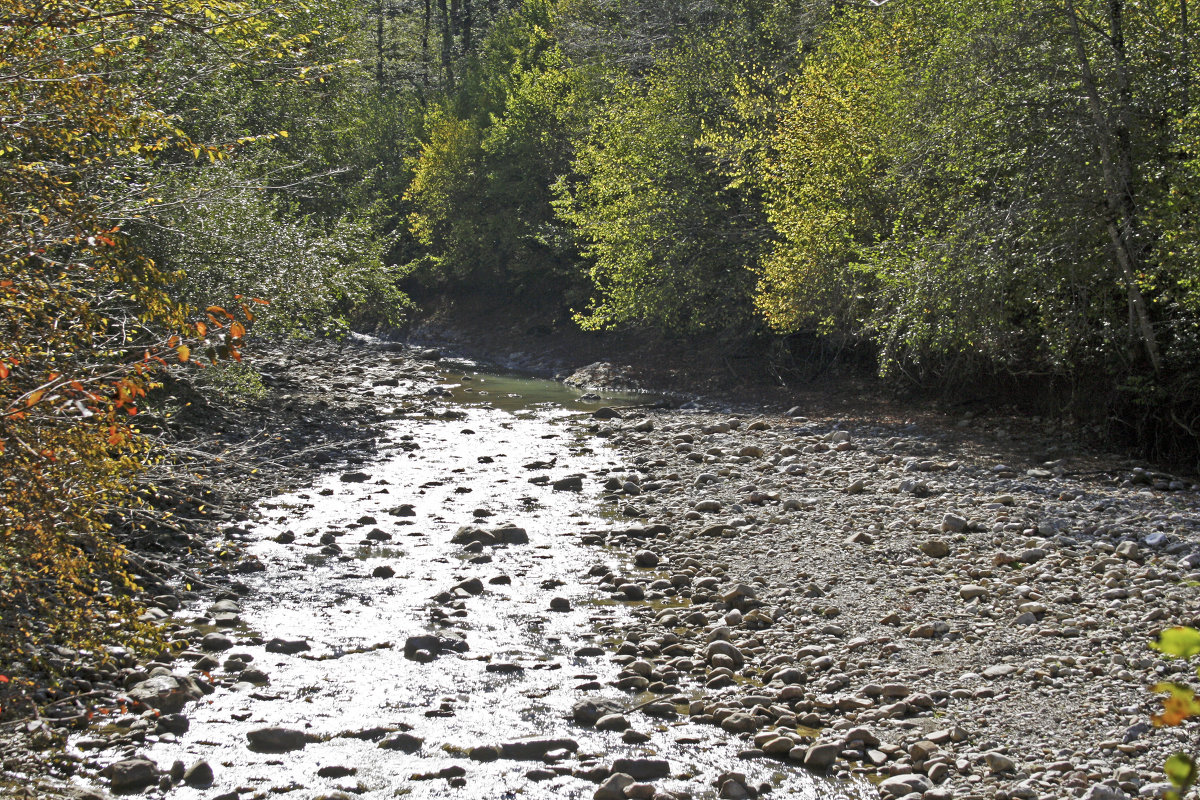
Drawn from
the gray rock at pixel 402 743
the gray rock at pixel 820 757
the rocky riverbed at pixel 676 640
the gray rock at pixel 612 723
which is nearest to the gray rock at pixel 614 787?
the rocky riverbed at pixel 676 640

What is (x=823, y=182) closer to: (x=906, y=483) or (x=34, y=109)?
(x=906, y=483)

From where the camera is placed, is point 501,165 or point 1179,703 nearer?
point 1179,703

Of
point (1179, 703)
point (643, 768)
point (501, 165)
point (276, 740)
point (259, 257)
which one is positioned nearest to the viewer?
point (1179, 703)

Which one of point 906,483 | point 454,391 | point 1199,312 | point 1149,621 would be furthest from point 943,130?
point 454,391

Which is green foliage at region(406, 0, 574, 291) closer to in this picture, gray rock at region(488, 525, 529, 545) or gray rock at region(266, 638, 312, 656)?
gray rock at region(488, 525, 529, 545)

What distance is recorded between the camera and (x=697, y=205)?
82.3ft

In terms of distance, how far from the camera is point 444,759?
6.55 m

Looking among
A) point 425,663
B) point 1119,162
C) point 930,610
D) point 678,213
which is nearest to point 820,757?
point 930,610

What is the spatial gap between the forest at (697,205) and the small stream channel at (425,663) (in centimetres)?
183

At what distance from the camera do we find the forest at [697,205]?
4.75 metres

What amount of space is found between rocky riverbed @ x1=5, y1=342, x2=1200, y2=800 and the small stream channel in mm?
32

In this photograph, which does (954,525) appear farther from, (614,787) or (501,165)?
(501,165)

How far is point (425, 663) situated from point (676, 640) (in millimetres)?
2194

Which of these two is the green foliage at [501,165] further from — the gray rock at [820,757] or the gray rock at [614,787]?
the gray rock at [614,787]
